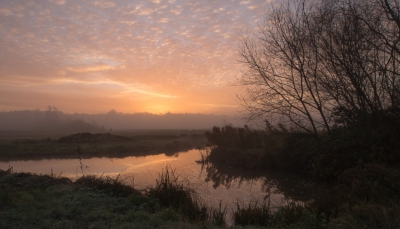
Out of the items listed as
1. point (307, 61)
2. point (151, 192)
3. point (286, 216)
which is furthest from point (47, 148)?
point (286, 216)

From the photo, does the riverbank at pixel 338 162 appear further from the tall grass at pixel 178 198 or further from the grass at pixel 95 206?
the grass at pixel 95 206

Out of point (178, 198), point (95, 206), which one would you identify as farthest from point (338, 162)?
point (95, 206)

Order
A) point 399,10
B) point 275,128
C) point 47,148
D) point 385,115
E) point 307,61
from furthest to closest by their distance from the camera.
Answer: point 47,148 < point 275,128 < point 307,61 < point 385,115 < point 399,10

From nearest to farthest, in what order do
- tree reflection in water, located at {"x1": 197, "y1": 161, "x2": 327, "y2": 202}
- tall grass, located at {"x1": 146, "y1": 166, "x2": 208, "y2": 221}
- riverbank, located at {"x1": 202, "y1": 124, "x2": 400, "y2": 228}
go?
riverbank, located at {"x1": 202, "y1": 124, "x2": 400, "y2": 228} < tall grass, located at {"x1": 146, "y1": 166, "x2": 208, "y2": 221} < tree reflection in water, located at {"x1": 197, "y1": 161, "x2": 327, "y2": 202}

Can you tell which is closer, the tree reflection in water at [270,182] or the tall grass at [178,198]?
the tall grass at [178,198]

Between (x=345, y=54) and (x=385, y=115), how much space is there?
290cm

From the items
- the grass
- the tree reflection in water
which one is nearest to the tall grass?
the grass

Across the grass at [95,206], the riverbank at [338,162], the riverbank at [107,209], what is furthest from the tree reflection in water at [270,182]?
the grass at [95,206]

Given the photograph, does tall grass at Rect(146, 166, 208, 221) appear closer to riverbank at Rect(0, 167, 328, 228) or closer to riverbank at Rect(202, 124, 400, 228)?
riverbank at Rect(0, 167, 328, 228)

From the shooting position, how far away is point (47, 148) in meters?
25.1

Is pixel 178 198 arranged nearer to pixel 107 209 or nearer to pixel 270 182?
pixel 107 209

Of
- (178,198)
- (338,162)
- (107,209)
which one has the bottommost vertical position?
(178,198)

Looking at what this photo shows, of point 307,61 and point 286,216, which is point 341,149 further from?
point 286,216

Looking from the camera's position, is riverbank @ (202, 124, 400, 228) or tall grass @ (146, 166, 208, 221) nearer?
riverbank @ (202, 124, 400, 228)
